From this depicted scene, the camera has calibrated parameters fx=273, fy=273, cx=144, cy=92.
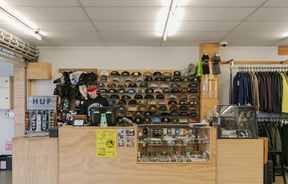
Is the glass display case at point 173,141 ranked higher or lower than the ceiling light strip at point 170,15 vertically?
lower

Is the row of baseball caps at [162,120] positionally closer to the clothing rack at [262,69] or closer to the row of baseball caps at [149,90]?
the row of baseball caps at [149,90]

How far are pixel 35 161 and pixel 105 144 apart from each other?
1002 millimetres

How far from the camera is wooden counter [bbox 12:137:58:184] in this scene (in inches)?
150

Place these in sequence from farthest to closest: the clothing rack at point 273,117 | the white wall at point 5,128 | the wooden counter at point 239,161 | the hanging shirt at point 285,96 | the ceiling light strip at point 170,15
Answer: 1. the white wall at point 5,128
2. the clothing rack at point 273,117
3. the hanging shirt at point 285,96
4. the wooden counter at point 239,161
5. the ceiling light strip at point 170,15

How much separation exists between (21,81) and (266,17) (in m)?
5.50

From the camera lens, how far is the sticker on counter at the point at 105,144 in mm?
3822

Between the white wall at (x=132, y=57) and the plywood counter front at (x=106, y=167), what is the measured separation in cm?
326

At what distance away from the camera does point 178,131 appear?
402 centimetres

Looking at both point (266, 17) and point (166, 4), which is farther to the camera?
point (266, 17)

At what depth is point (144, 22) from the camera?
472cm

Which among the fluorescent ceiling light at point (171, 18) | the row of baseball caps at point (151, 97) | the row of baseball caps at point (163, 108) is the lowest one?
the row of baseball caps at point (163, 108)

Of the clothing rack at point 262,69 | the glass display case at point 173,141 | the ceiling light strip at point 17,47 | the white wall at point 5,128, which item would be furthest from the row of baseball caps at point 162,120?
the white wall at point 5,128

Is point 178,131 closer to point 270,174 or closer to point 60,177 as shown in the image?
point 270,174

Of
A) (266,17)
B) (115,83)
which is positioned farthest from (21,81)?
(266,17)
